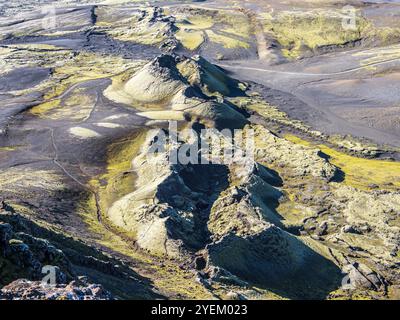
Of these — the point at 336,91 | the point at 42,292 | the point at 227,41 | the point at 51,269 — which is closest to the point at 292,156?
the point at 336,91

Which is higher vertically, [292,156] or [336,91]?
[336,91]

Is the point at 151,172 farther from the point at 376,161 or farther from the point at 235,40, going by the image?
the point at 235,40

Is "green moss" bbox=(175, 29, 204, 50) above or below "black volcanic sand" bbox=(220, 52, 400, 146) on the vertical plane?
above

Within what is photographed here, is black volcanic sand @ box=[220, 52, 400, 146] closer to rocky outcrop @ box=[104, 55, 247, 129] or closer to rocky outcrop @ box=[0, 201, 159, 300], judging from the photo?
rocky outcrop @ box=[104, 55, 247, 129]

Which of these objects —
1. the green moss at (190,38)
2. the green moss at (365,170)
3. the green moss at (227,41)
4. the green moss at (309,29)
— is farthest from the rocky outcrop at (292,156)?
the green moss at (190,38)

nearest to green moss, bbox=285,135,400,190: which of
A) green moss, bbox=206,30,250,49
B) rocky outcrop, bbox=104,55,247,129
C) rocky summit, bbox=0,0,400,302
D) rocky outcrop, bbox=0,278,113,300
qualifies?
rocky summit, bbox=0,0,400,302

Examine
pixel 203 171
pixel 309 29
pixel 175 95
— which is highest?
pixel 309 29

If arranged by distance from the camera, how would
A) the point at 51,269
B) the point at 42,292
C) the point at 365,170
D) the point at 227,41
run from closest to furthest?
the point at 42,292
the point at 51,269
the point at 365,170
the point at 227,41

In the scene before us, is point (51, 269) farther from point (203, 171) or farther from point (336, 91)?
point (336, 91)

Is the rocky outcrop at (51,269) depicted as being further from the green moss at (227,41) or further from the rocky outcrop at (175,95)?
the green moss at (227,41)
